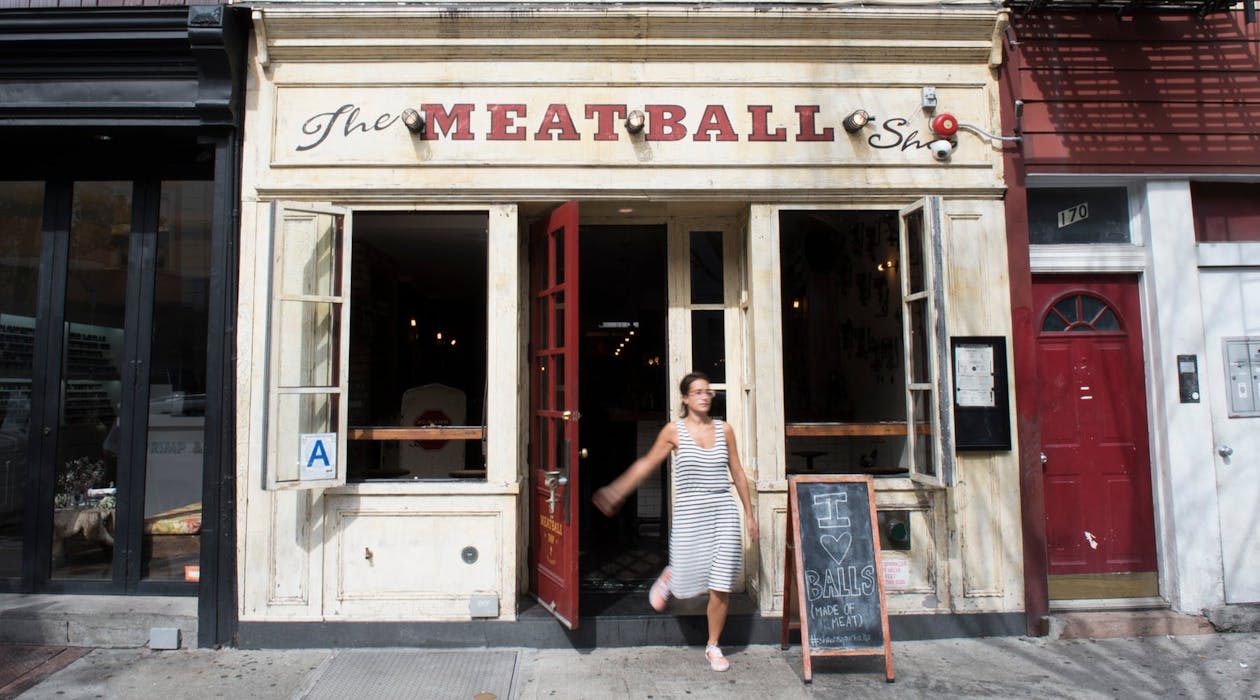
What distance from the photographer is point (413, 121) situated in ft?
15.5

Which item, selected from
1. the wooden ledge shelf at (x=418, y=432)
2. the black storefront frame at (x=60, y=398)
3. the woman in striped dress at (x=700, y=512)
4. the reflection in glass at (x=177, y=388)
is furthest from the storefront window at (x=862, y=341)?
the black storefront frame at (x=60, y=398)

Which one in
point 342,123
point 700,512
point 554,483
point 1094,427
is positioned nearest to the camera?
point 700,512

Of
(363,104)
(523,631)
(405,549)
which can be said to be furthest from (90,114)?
(523,631)

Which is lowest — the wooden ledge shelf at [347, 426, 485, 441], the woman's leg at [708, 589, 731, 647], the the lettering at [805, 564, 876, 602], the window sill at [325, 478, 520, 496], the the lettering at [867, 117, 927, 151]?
the woman's leg at [708, 589, 731, 647]

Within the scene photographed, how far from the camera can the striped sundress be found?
4176mm

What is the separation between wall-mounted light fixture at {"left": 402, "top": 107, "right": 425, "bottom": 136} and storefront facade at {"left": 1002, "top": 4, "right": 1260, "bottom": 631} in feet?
13.9

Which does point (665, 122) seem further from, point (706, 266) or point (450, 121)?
point (450, 121)

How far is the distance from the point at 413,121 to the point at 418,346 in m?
1.68

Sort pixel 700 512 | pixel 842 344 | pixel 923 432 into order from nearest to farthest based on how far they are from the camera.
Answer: pixel 700 512
pixel 923 432
pixel 842 344

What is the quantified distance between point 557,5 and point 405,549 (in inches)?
155

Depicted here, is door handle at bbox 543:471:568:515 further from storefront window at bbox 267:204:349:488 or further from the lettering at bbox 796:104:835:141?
the lettering at bbox 796:104:835:141

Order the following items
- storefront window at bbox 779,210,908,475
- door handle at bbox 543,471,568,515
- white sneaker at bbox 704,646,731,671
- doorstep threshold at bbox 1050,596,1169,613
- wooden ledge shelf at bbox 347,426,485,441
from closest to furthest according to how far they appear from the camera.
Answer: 1. white sneaker at bbox 704,646,731,671
2. door handle at bbox 543,471,568,515
3. wooden ledge shelf at bbox 347,426,485,441
4. doorstep threshold at bbox 1050,596,1169,613
5. storefront window at bbox 779,210,908,475

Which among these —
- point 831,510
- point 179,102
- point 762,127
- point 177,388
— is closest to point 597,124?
point 762,127

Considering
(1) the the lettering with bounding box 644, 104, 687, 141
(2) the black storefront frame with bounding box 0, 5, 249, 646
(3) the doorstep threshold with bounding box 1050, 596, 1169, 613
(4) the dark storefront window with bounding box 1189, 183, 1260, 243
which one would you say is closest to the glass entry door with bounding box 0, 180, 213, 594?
(2) the black storefront frame with bounding box 0, 5, 249, 646
